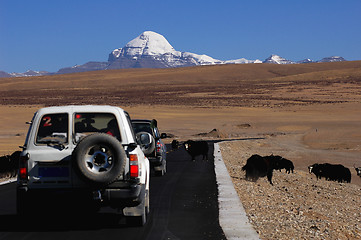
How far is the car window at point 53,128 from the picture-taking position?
874 centimetres

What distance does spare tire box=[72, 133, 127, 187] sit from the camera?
26.9ft

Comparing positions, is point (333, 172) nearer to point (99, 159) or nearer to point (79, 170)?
point (99, 159)

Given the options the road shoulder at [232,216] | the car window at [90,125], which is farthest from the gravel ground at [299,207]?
the car window at [90,125]

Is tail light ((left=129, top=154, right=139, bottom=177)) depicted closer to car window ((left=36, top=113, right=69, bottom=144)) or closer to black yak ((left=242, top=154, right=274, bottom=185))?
car window ((left=36, top=113, right=69, bottom=144))

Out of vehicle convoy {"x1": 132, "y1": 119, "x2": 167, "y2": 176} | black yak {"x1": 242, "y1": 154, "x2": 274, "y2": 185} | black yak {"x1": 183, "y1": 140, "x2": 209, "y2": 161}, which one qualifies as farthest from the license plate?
black yak {"x1": 183, "y1": 140, "x2": 209, "y2": 161}

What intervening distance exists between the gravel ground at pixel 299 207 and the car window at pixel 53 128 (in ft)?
10.7

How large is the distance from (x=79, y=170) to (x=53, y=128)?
112 centimetres

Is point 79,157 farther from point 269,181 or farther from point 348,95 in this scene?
point 348,95

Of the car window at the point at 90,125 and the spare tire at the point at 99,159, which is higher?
the car window at the point at 90,125

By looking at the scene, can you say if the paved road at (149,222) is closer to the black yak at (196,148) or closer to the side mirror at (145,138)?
the side mirror at (145,138)

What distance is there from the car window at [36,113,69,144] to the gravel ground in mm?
3265

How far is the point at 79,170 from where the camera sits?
323 inches

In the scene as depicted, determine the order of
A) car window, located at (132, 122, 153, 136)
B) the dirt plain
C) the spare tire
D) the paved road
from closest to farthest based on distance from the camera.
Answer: the spare tire, the paved road, the dirt plain, car window, located at (132, 122, 153, 136)

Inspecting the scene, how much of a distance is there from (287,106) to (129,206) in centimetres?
8075
